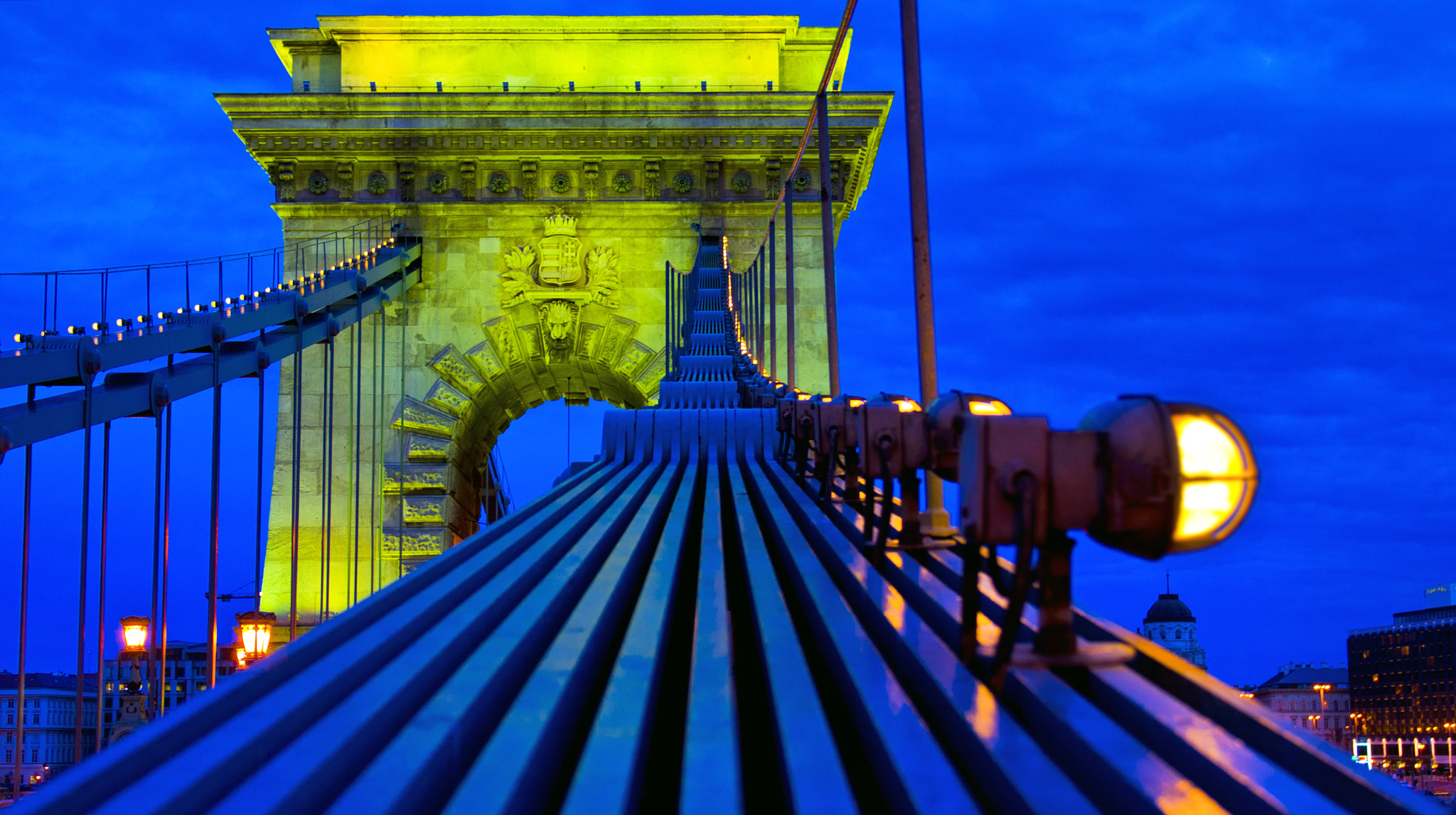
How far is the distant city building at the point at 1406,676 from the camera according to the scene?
4716 centimetres

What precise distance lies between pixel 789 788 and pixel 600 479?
6.05 metres

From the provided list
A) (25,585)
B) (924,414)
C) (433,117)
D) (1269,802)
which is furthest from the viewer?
(433,117)

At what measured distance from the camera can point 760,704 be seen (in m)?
3.65

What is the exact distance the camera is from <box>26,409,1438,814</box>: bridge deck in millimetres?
2391

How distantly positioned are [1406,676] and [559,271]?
156ft

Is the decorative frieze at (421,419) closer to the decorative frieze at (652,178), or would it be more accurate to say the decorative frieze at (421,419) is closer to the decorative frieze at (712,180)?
the decorative frieze at (652,178)

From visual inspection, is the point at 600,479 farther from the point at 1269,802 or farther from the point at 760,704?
the point at 1269,802

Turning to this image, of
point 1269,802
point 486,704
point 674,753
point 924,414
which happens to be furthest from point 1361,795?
point 924,414

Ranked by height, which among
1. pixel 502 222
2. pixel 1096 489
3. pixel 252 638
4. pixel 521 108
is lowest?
pixel 252 638

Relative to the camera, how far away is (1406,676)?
168 feet

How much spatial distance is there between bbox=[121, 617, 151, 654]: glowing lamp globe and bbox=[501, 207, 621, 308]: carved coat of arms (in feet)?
25.9

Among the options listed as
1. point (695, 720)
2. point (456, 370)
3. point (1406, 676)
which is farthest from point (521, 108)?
point (1406, 676)

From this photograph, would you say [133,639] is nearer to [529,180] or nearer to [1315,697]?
[529,180]

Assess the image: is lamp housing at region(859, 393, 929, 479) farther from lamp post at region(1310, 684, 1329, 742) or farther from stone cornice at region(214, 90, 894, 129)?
lamp post at region(1310, 684, 1329, 742)
